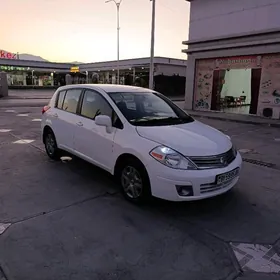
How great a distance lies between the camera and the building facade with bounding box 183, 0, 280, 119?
13672 mm

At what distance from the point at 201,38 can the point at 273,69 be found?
463cm

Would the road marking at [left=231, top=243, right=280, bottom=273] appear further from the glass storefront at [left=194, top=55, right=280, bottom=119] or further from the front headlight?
the glass storefront at [left=194, top=55, right=280, bottom=119]

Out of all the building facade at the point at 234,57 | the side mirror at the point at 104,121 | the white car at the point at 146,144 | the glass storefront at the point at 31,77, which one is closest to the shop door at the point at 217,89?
the building facade at the point at 234,57

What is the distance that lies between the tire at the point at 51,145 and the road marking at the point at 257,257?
3.99 metres

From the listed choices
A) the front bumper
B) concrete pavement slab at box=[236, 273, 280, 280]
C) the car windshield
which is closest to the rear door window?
the car windshield

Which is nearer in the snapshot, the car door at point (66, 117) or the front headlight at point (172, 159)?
the front headlight at point (172, 159)

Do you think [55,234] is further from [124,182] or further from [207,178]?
[207,178]

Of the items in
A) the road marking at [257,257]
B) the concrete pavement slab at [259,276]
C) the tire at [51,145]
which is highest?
the tire at [51,145]

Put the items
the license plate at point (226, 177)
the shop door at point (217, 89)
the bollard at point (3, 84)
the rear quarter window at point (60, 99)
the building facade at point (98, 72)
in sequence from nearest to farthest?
the license plate at point (226, 177)
the rear quarter window at point (60, 99)
the shop door at point (217, 89)
the bollard at point (3, 84)
the building facade at point (98, 72)

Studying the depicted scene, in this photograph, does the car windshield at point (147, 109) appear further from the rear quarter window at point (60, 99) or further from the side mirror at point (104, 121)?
the rear quarter window at point (60, 99)

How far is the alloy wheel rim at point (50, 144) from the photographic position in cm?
595

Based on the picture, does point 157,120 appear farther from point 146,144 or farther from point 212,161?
point 212,161

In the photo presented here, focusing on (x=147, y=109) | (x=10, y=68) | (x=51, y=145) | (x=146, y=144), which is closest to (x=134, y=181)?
(x=146, y=144)

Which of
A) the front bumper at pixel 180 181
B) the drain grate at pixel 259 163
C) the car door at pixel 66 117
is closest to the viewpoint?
the front bumper at pixel 180 181
